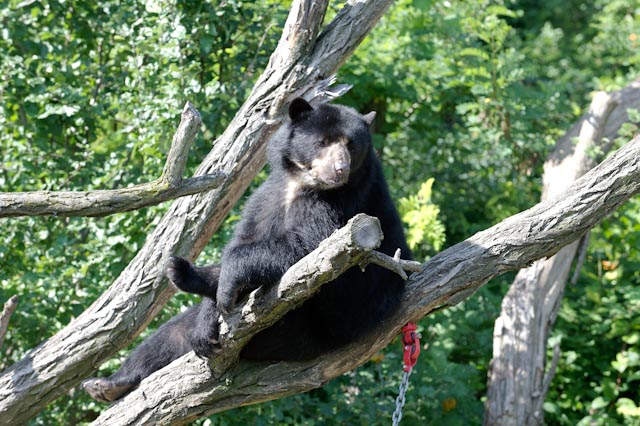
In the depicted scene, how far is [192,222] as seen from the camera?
5477 millimetres

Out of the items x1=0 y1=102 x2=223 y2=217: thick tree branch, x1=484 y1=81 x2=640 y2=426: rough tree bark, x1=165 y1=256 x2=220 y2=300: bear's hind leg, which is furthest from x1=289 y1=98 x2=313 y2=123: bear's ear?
x1=484 y1=81 x2=640 y2=426: rough tree bark

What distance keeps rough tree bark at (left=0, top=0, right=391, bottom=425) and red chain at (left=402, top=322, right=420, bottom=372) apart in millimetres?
1480

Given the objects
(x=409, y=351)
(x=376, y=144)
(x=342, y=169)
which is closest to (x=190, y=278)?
(x=342, y=169)

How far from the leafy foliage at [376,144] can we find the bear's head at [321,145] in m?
1.69

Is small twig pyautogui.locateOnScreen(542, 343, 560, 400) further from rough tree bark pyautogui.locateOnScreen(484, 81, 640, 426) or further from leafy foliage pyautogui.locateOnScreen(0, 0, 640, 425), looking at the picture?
leafy foliage pyautogui.locateOnScreen(0, 0, 640, 425)

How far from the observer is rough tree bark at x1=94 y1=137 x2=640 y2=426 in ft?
14.8

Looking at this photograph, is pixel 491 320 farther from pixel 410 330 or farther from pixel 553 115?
pixel 410 330

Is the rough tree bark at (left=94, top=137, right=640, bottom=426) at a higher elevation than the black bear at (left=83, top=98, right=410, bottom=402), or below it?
below

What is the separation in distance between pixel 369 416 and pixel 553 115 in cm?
422

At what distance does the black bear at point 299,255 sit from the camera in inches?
170

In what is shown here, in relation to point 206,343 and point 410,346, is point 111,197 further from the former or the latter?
point 410,346

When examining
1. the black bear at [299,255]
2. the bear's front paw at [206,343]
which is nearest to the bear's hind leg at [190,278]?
the black bear at [299,255]

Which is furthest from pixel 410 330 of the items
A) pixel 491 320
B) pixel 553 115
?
pixel 553 115

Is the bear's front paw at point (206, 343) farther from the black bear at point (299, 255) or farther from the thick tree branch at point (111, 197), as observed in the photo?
the thick tree branch at point (111, 197)
